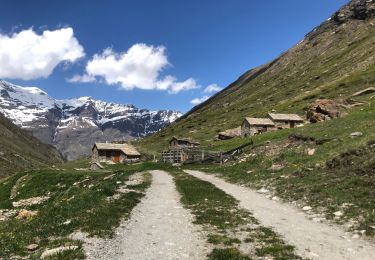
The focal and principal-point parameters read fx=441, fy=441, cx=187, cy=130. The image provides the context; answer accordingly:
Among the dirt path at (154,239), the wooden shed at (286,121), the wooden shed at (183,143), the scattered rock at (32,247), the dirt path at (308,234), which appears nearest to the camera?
the dirt path at (154,239)

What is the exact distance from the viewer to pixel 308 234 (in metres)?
19.4

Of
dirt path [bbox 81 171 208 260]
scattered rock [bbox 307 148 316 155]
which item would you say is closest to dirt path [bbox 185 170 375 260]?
dirt path [bbox 81 171 208 260]

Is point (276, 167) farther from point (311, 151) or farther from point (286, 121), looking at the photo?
point (286, 121)

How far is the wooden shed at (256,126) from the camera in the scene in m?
107

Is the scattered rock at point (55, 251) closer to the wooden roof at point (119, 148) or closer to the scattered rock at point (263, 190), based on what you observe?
the scattered rock at point (263, 190)

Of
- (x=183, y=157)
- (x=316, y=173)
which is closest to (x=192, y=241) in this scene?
(x=316, y=173)

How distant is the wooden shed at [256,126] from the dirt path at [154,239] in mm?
82435

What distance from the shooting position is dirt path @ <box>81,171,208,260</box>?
1569cm

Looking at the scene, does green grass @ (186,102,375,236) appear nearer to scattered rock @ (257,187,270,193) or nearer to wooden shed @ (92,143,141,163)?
scattered rock @ (257,187,270,193)

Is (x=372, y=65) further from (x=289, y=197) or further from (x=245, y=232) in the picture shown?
(x=245, y=232)

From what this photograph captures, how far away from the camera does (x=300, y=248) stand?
1694cm

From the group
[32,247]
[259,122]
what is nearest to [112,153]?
[259,122]

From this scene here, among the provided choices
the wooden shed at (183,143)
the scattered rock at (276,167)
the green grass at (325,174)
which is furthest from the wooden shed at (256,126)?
the scattered rock at (276,167)

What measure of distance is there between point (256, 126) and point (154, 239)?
91.1 metres
